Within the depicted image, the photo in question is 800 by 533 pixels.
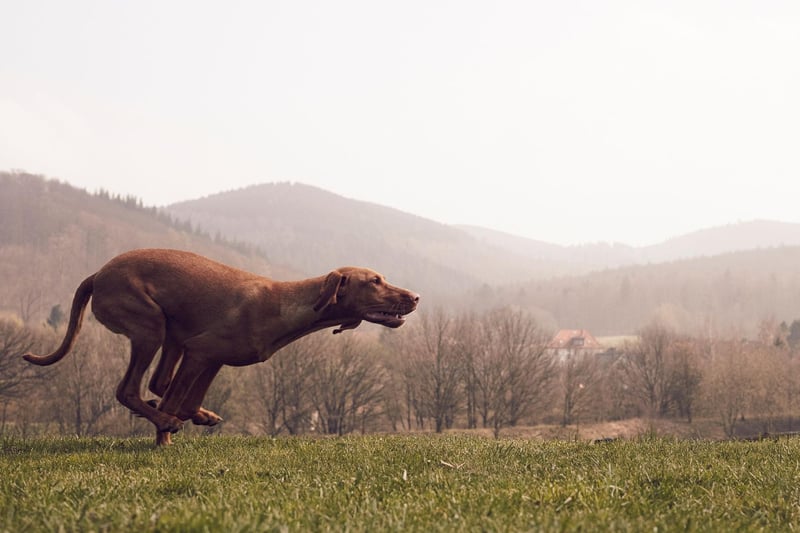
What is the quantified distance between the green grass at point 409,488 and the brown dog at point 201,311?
1153 millimetres

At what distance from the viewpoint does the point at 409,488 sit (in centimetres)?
602

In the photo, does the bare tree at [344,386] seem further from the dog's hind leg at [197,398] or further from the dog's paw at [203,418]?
the dog's hind leg at [197,398]

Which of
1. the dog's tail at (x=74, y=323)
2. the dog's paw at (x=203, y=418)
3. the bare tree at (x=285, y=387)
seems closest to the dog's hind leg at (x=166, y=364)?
the dog's paw at (x=203, y=418)

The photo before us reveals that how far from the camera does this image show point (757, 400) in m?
67.4

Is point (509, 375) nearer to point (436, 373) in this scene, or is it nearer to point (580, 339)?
point (436, 373)

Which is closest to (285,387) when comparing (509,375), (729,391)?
(509,375)

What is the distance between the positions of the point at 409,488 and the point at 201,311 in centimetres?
529

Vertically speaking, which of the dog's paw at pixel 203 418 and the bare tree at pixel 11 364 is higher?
the dog's paw at pixel 203 418

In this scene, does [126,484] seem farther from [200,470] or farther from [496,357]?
[496,357]

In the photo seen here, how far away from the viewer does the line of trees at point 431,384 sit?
5925cm

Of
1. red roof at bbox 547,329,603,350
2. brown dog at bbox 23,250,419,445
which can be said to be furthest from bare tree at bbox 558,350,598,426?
red roof at bbox 547,329,603,350

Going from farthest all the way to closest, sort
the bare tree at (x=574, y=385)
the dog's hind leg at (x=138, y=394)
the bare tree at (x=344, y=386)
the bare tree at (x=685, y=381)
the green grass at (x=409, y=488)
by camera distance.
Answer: the bare tree at (x=685, y=381)
the bare tree at (x=574, y=385)
the bare tree at (x=344, y=386)
the dog's hind leg at (x=138, y=394)
the green grass at (x=409, y=488)

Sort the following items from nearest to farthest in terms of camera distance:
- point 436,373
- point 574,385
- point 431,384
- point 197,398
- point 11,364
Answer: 1. point 197,398
2. point 11,364
3. point 431,384
4. point 436,373
5. point 574,385

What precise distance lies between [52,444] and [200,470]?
15.4 feet
